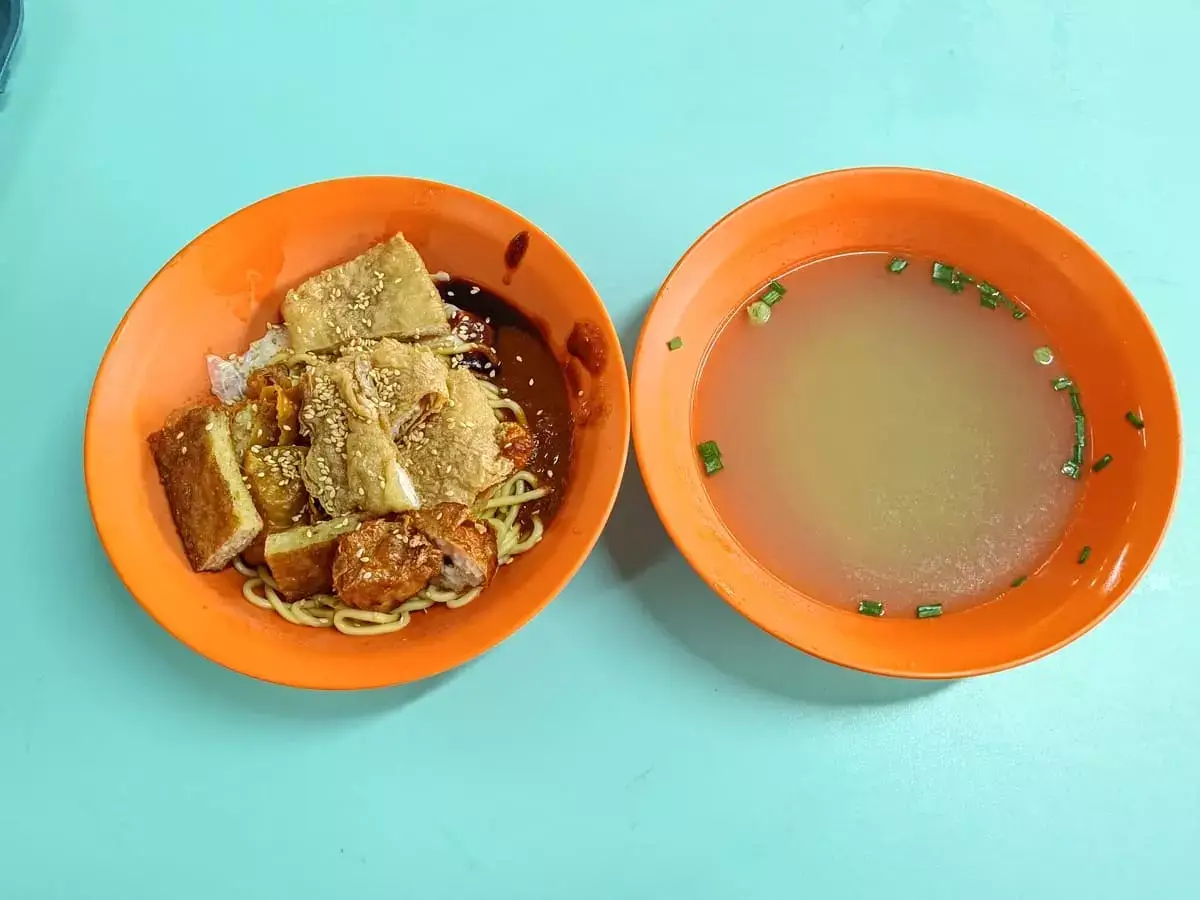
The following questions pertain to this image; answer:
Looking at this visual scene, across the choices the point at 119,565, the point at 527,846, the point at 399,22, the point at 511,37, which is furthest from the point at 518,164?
the point at 527,846

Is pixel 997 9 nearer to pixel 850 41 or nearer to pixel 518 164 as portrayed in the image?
pixel 850 41

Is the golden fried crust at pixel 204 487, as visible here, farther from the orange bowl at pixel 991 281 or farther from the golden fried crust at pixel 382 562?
the orange bowl at pixel 991 281

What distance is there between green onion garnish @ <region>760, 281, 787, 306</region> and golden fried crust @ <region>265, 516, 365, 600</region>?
1082mm

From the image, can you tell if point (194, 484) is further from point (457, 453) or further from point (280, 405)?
point (457, 453)

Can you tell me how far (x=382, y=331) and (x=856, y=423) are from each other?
113 cm

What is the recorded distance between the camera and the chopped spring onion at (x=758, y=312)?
216cm

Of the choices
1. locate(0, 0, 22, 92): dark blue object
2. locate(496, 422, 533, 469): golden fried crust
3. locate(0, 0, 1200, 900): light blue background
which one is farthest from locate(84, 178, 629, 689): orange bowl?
locate(0, 0, 22, 92): dark blue object

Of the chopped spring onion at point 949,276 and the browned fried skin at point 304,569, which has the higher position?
the chopped spring onion at point 949,276

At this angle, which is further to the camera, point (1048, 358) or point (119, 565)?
point (1048, 358)

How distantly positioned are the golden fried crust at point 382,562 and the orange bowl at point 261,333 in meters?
0.12

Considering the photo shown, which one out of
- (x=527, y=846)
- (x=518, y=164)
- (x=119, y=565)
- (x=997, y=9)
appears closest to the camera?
(x=119, y=565)

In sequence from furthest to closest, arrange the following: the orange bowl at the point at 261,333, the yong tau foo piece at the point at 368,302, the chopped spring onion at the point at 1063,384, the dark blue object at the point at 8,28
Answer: the dark blue object at the point at 8,28, the chopped spring onion at the point at 1063,384, the yong tau foo piece at the point at 368,302, the orange bowl at the point at 261,333

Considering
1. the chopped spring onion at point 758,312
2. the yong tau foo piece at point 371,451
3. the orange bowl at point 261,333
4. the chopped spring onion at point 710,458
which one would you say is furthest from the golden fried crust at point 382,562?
the chopped spring onion at point 758,312

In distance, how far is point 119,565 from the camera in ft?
5.77
